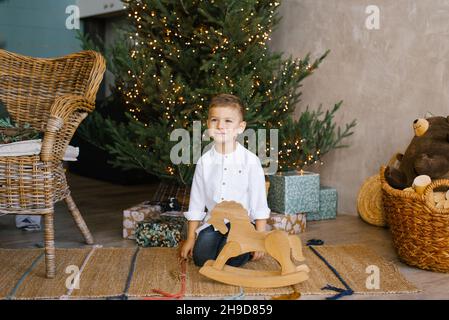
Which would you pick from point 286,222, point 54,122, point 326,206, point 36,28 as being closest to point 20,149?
point 54,122

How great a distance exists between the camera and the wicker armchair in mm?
1752

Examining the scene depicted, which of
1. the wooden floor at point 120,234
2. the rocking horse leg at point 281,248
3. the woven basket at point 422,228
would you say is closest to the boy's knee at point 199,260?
→ the rocking horse leg at point 281,248

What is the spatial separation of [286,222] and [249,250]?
79 cm

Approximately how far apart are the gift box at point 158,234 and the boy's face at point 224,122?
0.57 meters

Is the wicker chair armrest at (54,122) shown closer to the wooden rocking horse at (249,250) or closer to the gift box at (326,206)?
the wooden rocking horse at (249,250)

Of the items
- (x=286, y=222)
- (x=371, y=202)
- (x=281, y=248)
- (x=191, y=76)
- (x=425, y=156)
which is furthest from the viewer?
(x=371, y=202)

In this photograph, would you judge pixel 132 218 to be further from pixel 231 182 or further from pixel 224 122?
pixel 224 122

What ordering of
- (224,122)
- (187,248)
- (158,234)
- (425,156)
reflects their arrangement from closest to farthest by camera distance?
(224,122), (187,248), (425,156), (158,234)

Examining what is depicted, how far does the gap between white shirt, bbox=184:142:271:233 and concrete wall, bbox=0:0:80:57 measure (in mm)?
3589

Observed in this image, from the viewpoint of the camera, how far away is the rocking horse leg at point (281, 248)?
63.6 inches

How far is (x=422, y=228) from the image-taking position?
5.90 ft

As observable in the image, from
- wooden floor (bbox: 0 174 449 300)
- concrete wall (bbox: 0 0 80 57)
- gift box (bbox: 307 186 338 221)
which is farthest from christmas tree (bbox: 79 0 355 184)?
concrete wall (bbox: 0 0 80 57)

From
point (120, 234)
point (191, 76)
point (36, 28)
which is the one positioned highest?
point (36, 28)

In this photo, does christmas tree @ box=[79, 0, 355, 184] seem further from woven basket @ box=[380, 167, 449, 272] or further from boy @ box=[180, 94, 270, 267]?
woven basket @ box=[380, 167, 449, 272]
